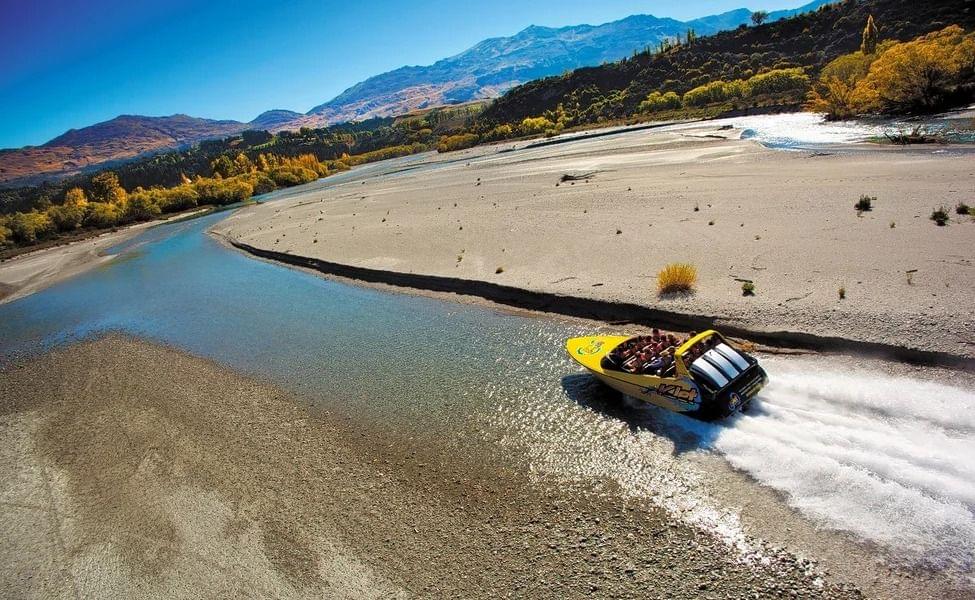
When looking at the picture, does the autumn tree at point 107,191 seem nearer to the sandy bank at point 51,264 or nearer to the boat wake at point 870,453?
the sandy bank at point 51,264

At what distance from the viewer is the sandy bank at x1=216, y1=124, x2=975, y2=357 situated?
537 inches

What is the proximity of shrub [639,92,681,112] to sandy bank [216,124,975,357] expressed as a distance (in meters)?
73.8

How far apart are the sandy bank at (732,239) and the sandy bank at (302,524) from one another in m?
8.34

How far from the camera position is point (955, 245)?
1588cm

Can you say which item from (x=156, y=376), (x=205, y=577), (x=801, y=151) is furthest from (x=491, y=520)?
(x=801, y=151)

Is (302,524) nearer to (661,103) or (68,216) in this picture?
(68,216)

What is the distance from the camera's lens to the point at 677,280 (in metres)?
16.5

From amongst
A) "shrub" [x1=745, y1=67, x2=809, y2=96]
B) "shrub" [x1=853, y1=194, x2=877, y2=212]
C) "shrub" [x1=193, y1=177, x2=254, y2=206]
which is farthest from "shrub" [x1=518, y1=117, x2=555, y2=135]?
"shrub" [x1=853, y1=194, x2=877, y2=212]

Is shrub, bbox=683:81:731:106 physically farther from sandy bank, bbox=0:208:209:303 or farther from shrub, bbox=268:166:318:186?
sandy bank, bbox=0:208:209:303

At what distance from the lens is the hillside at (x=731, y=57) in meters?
88.2

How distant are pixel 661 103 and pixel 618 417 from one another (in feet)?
384

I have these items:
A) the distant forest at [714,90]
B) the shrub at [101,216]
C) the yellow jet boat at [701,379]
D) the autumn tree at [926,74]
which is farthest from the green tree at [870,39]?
the shrub at [101,216]

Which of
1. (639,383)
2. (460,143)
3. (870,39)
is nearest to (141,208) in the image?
(460,143)

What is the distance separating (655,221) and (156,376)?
964 inches
